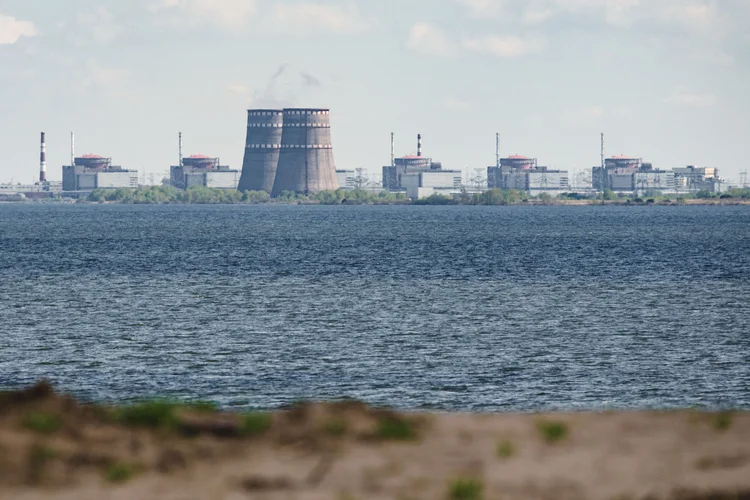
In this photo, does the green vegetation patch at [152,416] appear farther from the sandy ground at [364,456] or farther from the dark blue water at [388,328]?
the dark blue water at [388,328]

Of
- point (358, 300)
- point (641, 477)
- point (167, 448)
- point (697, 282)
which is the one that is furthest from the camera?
point (697, 282)

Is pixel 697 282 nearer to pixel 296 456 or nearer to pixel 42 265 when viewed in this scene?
pixel 42 265

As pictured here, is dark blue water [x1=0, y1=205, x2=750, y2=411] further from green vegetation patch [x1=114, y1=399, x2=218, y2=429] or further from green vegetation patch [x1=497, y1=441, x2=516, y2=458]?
green vegetation patch [x1=497, y1=441, x2=516, y2=458]

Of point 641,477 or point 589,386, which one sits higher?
point 641,477

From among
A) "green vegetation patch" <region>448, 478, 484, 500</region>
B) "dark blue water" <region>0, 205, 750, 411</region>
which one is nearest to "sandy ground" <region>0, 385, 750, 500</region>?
"green vegetation patch" <region>448, 478, 484, 500</region>

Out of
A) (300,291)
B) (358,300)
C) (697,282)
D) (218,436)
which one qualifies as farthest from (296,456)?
(697,282)

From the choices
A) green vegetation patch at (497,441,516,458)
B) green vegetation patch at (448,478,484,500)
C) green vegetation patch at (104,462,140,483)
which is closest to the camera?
green vegetation patch at (448,478,484,500)

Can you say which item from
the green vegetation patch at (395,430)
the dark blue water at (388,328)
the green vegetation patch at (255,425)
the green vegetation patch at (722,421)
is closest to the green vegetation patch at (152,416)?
the green vegetation patch at (255,425)

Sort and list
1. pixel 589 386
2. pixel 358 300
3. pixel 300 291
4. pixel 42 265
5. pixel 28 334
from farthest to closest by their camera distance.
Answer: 1. pixel 42 265
2. pixel 300 291
3. pixel 358 300
4. pixel 28 334
5. pixel 589 386
